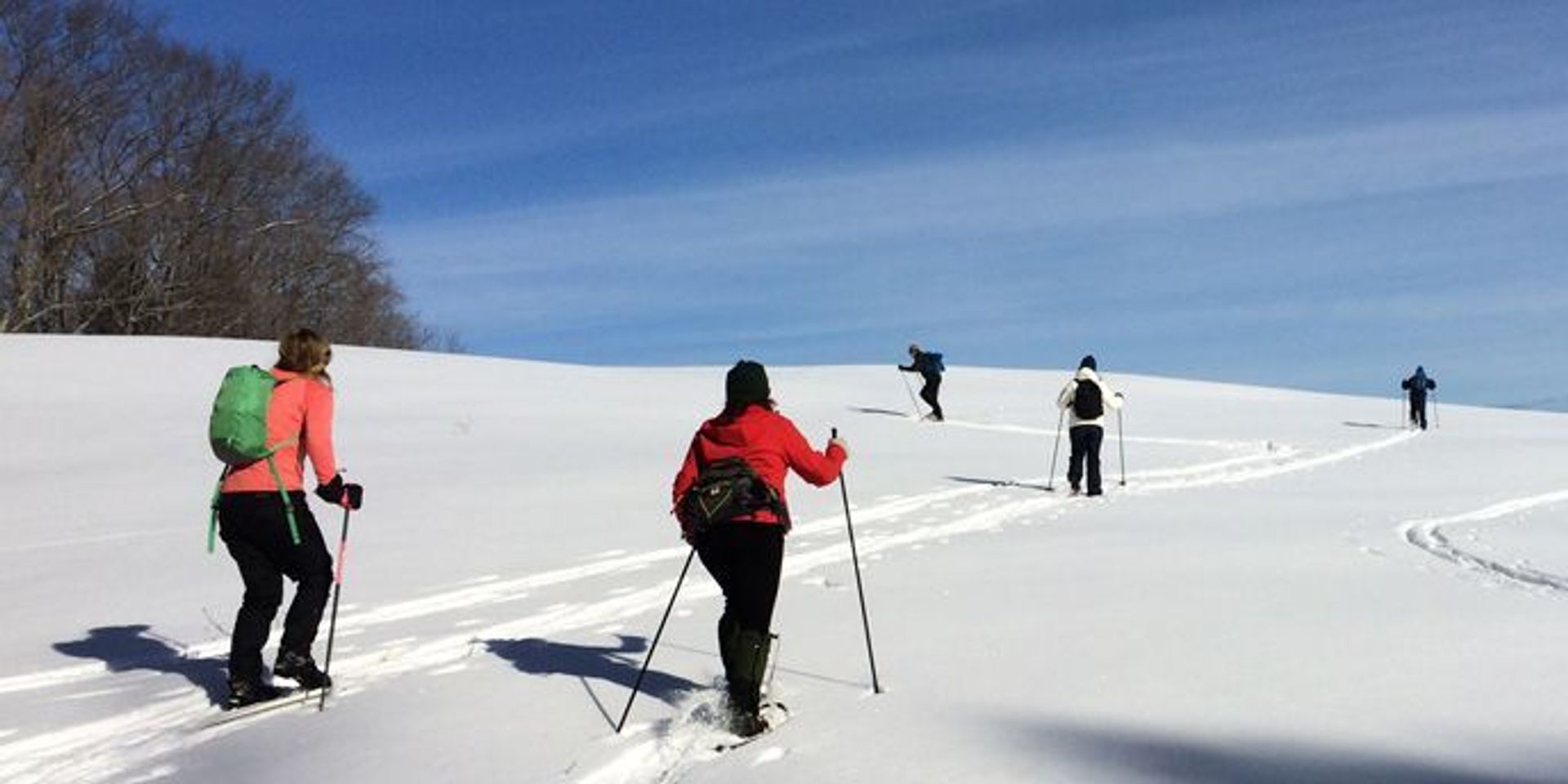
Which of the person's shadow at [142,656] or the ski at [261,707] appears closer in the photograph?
the ski at [261,707]

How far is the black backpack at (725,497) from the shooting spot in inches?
201

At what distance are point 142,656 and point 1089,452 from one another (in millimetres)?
10710

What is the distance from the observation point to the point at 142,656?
7.27m

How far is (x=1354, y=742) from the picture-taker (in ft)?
14.5

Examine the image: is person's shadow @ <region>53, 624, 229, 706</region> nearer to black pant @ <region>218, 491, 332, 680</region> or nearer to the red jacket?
black pant @ <region>218, 491, 332, 680</region>

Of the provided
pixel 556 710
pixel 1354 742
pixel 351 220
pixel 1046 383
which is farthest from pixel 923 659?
pixel 351 220

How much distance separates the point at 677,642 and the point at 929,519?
239 inches

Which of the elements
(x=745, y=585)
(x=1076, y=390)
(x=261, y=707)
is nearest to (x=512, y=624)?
(x=261, y=707)

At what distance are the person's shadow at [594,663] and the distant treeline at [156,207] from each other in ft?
124

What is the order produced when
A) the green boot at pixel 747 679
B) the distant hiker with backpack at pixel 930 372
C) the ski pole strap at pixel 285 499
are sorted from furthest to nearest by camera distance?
the distant hiker with backpack at pixel 930 372 → the ski pole strap at pixel 285 499 → the green boot at pixel 747 679

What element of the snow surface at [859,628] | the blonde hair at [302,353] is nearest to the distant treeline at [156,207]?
the snow surface at [859,628]

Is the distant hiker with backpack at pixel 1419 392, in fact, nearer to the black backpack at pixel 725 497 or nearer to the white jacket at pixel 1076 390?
the white jacket at pixel 1076 390

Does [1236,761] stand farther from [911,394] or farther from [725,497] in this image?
[911,394]

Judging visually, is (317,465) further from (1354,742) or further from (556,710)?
(1354,742)
